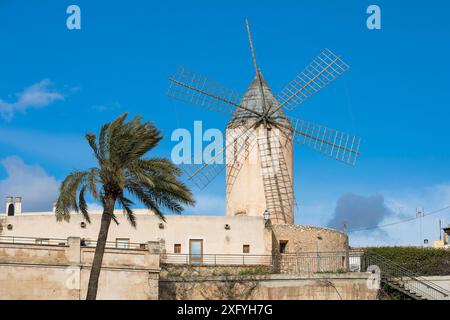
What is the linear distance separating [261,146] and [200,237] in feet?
24.8

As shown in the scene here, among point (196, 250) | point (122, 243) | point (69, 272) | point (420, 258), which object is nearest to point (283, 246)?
point (196, 250)

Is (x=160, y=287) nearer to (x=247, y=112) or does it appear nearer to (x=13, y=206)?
(x=247, y=112)

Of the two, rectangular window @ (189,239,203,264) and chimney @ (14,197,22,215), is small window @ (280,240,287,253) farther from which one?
chimney @ (14,197,22,215)

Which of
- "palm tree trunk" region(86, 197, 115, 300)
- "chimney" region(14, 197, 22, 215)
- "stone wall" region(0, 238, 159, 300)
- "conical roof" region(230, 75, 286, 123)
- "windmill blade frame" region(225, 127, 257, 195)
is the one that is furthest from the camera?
"chimney" region(14, 197, 22, 215)

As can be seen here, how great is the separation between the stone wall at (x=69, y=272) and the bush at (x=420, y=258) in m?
19.1

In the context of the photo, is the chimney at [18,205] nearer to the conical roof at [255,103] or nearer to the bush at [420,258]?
the conical roof at [255,103]

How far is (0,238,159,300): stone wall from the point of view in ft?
138

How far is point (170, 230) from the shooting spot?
52.2 m

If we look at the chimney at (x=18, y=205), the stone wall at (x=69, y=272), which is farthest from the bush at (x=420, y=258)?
the chimney at (x=18, y=205)

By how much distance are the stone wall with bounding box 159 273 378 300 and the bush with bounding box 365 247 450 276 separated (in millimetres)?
10564

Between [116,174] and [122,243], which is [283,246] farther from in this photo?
[116,174]

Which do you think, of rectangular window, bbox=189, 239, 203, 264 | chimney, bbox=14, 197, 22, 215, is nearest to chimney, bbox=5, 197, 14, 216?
chimney, bbox=14, 197, 22, 215

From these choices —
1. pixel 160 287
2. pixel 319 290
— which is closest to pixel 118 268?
pixel 160 287

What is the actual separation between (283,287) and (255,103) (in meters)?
13.7
